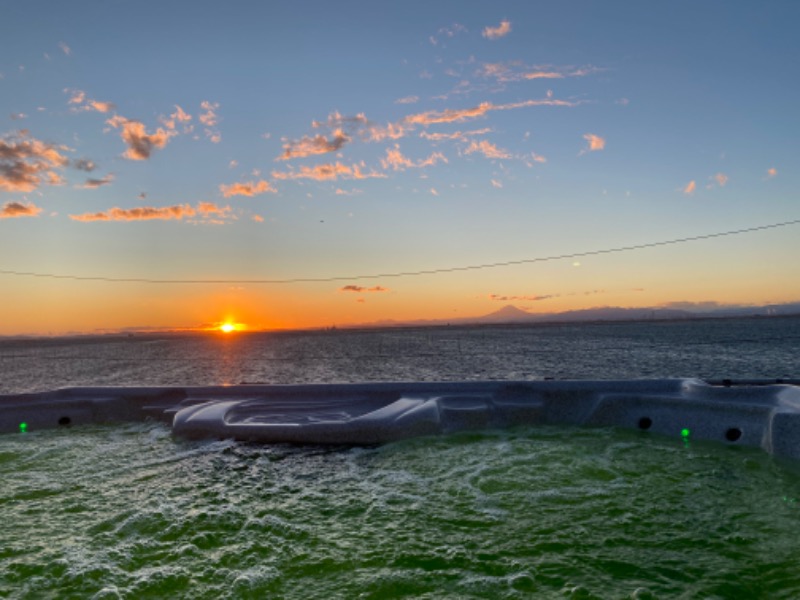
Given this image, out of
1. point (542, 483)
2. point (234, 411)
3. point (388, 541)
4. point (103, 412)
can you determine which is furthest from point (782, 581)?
point (103, 412)

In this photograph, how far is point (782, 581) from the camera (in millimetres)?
3961

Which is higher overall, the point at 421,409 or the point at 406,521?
the point at 421,409

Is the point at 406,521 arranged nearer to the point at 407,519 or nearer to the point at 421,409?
the point at 407,519

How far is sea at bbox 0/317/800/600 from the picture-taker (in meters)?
4.12

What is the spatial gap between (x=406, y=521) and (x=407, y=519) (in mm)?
56

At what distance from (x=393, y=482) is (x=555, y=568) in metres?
2.72

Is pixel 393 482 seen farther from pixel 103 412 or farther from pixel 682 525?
pixel 103 412

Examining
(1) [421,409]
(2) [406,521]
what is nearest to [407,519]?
(2) [406,521]

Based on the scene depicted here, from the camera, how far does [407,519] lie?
17.8 ft

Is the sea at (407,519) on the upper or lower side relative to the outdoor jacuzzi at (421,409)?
lower

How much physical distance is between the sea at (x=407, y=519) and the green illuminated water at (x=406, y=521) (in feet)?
0.07

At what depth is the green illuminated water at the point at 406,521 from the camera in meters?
4.11

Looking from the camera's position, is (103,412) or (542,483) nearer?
(542,483)

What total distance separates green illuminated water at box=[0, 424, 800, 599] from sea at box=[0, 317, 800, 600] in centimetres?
2
